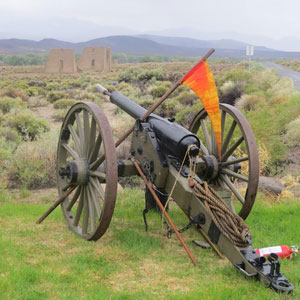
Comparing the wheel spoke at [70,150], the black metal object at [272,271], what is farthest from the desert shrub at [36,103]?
the black metal object at [272,271]

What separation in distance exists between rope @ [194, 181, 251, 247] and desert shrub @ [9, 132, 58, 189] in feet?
18.0

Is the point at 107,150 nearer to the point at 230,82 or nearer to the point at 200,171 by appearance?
the point at 200,171

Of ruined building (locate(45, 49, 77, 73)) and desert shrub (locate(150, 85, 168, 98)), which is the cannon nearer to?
desert shrub (locate(150, 85, 168, 98))

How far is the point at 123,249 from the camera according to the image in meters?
5.11

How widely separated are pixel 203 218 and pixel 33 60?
82612mm

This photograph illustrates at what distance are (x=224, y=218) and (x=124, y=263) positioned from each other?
1.16 metres

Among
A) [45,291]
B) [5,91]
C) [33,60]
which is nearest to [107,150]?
[45,291]

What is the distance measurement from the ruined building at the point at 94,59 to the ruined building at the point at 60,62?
130 inches

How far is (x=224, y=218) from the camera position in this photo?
4.46 m

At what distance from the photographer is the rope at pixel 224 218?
4277mm

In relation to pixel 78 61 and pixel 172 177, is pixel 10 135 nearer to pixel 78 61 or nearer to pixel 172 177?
pixel 172 177

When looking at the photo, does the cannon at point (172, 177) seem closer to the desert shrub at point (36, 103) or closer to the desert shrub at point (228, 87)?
the desert shrub at point (228, 87)

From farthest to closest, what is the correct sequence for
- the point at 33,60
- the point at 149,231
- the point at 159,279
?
the point at 33,60 → the point at 149,231 → the point at 159,279

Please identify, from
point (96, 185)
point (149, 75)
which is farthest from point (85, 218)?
point (149, 75)
